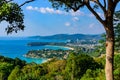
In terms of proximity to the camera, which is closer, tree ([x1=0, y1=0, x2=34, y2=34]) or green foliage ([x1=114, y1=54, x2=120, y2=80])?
tree ([x1=0, y1=0, x2=34, y2=34])

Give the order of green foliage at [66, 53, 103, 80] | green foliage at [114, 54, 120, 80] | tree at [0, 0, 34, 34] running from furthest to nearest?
1. green foliage at [66, 53, 103, 80]
2. green foliage at [114, 54, 120, 80]
3. tree at [0, 0, 34, 34]

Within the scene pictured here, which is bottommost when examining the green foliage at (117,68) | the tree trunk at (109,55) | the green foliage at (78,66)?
the green foliage at (78,66)

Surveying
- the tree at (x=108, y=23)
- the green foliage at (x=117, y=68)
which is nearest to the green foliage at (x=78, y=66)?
the green foliage at (x=117, y=68)

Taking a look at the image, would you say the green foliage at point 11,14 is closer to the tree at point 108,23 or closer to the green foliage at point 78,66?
the tree at point 108,23

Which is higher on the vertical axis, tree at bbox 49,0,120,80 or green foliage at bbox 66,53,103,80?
tree at bbox 49,0,120,80

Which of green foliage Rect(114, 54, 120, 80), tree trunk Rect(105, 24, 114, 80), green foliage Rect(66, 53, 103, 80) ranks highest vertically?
tree trunk Rect(105, 24, 114, 80)

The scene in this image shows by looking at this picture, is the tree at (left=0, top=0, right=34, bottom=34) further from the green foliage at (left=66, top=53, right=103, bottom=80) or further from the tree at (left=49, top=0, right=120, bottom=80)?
the green foliage at (left=66, top=53, right=103, bottom=80)

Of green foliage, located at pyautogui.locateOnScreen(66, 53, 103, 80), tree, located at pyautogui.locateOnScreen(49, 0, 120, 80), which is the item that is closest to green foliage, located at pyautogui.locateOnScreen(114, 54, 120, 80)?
green foliage, located at pyautogui.locateOnScreen(66, 53, 103, 80)

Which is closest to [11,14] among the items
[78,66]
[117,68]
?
[117,68]

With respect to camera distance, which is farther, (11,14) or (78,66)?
(78,66)

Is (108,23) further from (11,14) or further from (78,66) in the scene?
(78,66)

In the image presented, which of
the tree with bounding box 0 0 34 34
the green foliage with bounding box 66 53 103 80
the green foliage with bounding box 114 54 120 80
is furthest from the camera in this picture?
the green foliage with bounding box 66 53 103 80

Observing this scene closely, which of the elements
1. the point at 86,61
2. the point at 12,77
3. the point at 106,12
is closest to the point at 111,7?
the point at 106,12
